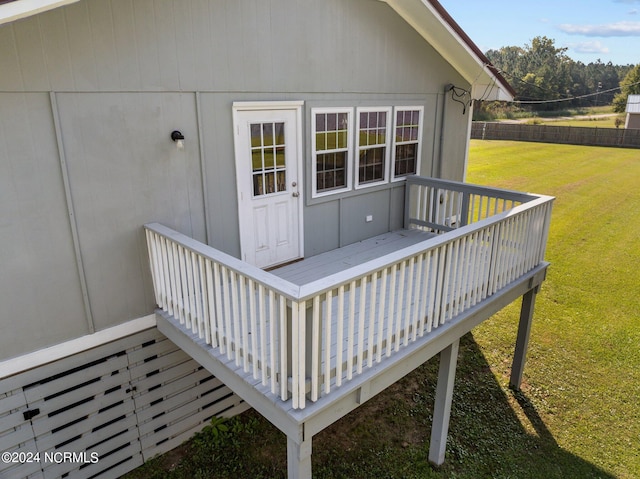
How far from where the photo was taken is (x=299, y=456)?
320cm

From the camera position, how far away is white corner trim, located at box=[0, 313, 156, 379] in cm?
381

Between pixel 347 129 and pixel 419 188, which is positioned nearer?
pixel 347 129

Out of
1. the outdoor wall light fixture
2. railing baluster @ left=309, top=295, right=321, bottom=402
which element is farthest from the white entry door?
railing baluster @ left=309, top=295, right=321, bottom=402

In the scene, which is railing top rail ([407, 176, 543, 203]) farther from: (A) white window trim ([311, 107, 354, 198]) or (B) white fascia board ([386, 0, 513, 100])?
(B) white fascia board ([386, 0, 513, 100])

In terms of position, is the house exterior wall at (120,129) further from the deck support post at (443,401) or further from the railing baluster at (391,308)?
the deck support post at (443,401)

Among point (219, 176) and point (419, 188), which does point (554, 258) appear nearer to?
point (419, 188)

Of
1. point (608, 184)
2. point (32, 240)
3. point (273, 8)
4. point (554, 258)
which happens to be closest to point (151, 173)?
point (32, 240)

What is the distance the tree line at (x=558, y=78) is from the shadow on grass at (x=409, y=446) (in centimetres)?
4365

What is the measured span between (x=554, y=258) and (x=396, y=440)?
712 cm

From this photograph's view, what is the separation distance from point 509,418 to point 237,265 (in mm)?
4407

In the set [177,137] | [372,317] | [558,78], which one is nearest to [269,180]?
[177,137]

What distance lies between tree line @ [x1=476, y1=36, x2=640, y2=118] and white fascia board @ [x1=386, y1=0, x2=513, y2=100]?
40157 millimetres

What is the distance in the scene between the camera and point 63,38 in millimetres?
3547

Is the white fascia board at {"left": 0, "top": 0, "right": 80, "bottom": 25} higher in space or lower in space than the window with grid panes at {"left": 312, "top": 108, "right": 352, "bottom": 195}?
higher
